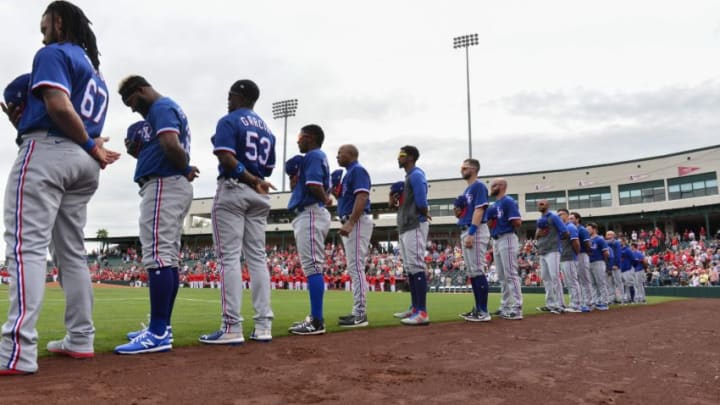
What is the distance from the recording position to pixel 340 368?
10.6 feet

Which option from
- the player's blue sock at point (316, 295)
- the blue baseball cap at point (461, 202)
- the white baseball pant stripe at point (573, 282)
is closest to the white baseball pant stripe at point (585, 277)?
the white baseball pant stripe at point (573, 282)

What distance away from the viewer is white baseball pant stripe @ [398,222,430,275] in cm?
646

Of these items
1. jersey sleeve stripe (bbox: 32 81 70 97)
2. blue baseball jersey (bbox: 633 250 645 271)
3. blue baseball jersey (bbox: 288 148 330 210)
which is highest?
jersey sleeve stripe (bbox: 32 81 70 97)

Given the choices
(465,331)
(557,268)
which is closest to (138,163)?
(465,331)

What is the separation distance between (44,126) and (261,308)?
2.25m

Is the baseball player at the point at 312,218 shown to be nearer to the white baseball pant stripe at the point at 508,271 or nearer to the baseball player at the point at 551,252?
the white baseball pant stripe at the point at 508,271

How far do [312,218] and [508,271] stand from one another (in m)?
4.02

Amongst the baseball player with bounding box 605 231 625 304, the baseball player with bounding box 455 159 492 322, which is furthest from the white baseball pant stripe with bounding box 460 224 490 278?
the baseball player with bounding box 605 231 625 304

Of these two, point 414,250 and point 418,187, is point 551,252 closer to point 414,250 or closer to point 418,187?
point 414,250

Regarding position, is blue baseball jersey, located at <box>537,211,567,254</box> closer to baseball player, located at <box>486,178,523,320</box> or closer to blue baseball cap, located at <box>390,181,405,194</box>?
baseball player, located at <box>486,178,523,320</box>

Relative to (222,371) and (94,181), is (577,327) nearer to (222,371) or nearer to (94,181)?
(222,371)

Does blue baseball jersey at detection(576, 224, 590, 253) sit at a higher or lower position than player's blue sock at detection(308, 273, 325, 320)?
higher

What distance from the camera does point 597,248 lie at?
1195 cm

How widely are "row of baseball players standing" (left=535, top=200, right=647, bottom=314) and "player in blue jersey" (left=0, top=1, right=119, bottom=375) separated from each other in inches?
326
